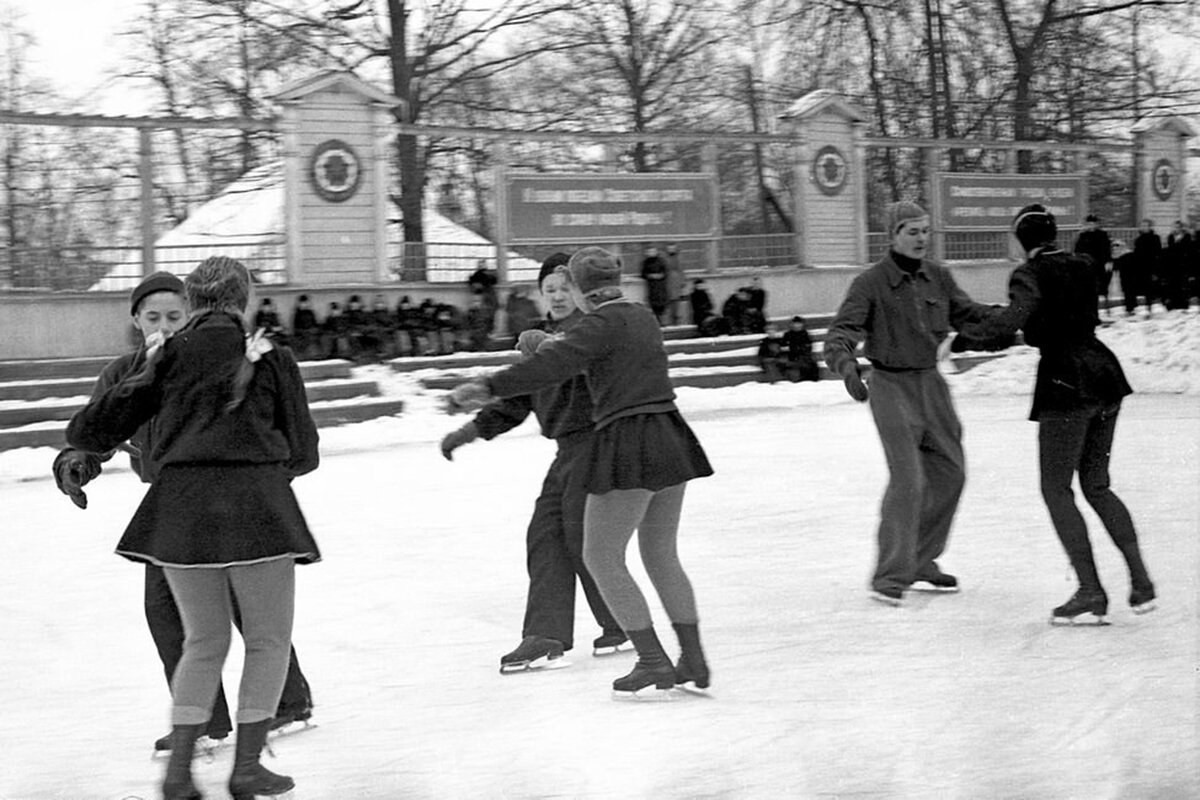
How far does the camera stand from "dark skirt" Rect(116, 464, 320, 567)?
404 cm

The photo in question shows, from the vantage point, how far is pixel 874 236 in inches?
971

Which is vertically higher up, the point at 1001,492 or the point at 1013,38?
the point at 1013,38

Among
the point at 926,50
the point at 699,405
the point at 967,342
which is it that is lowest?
the point at 699,405

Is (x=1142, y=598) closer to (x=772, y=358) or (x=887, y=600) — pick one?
(x=887, y=600)

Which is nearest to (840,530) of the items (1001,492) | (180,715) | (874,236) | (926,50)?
(1001,492)

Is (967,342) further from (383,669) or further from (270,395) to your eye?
(270,395)

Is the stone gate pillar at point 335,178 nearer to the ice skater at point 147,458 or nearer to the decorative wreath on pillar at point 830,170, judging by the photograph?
the decorative wreath on pillar at point 830,170

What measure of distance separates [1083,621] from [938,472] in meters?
0.89

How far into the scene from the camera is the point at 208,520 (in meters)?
4.04

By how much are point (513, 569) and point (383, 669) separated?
205cm

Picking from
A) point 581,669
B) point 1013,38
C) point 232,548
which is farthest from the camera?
point 1013,38

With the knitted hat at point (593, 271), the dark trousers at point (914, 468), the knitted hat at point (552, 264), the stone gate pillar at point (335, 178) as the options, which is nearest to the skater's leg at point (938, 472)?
the dark trousers at point (914, 468)

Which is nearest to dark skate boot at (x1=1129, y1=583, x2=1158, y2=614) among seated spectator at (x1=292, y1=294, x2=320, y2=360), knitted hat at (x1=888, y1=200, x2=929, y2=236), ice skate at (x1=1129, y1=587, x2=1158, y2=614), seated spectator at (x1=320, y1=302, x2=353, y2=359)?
ice skate at (x1=1129, y1=587, x2=1158, y2=614)

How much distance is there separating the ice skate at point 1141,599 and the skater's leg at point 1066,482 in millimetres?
200
